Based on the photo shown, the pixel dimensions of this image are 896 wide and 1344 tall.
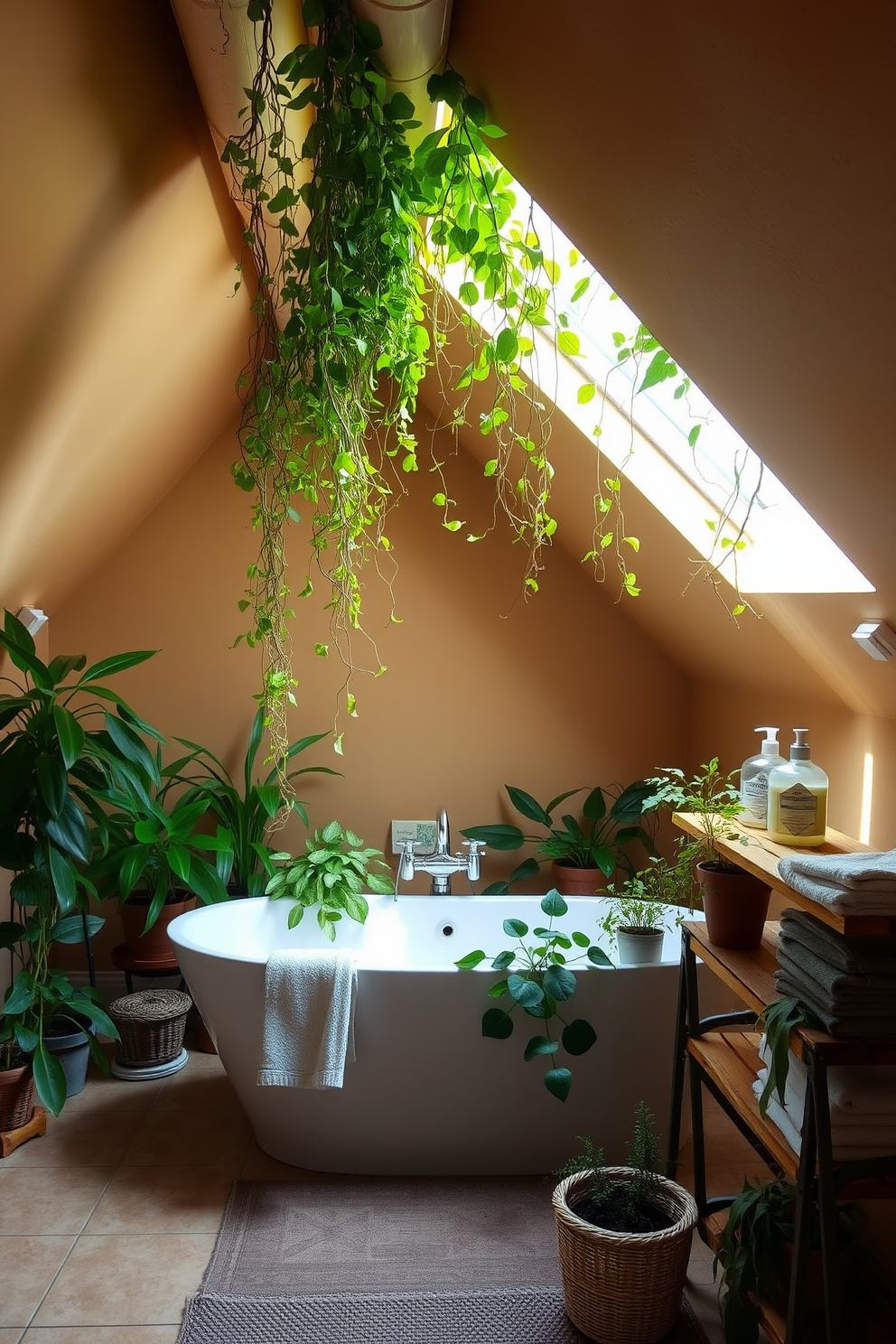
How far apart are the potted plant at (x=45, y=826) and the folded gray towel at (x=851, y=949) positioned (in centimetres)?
196

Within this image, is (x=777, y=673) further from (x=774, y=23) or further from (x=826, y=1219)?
(x=774, y=23)

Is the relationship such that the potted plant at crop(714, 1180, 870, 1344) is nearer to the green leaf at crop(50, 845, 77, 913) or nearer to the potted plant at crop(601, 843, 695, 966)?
the potted plant at crop(601, 843, 695, 966)

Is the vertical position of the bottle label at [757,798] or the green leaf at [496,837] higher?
the bottle label at [757,798]

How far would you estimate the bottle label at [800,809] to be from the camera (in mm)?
2229

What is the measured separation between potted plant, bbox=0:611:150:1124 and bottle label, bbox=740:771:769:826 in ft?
→ 5.83

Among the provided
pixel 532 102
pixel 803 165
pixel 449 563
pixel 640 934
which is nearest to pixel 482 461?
→ pixel 449 563

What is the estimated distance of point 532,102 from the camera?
163 centimetres

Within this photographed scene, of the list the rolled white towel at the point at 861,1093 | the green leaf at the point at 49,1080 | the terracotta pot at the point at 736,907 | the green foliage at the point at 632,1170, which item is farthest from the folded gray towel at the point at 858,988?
the green leaf at the point at 49,1080

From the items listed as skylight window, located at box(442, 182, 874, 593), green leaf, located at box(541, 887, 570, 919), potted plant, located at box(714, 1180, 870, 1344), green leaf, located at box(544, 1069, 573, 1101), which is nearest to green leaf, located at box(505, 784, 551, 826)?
green leaf, located at box(541, 887, 570, 919)

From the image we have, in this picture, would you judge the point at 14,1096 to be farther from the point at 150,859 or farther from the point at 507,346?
the point at 507,346

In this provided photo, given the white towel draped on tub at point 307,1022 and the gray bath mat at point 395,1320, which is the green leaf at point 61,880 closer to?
the white towel draped on tub at point 307,1022

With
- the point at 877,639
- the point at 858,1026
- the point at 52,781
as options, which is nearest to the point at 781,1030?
the point at 858,1026

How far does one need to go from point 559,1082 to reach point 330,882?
1.20 m

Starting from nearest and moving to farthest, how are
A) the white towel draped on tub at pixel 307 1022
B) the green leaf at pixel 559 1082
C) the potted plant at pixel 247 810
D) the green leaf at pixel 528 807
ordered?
1. the green leaf at pixel 559 1082
2. the white towel draped on tub at pixel 307 1022
3. the potted plant at pixel 247 810
4. the green leaf at pixel 528 807
